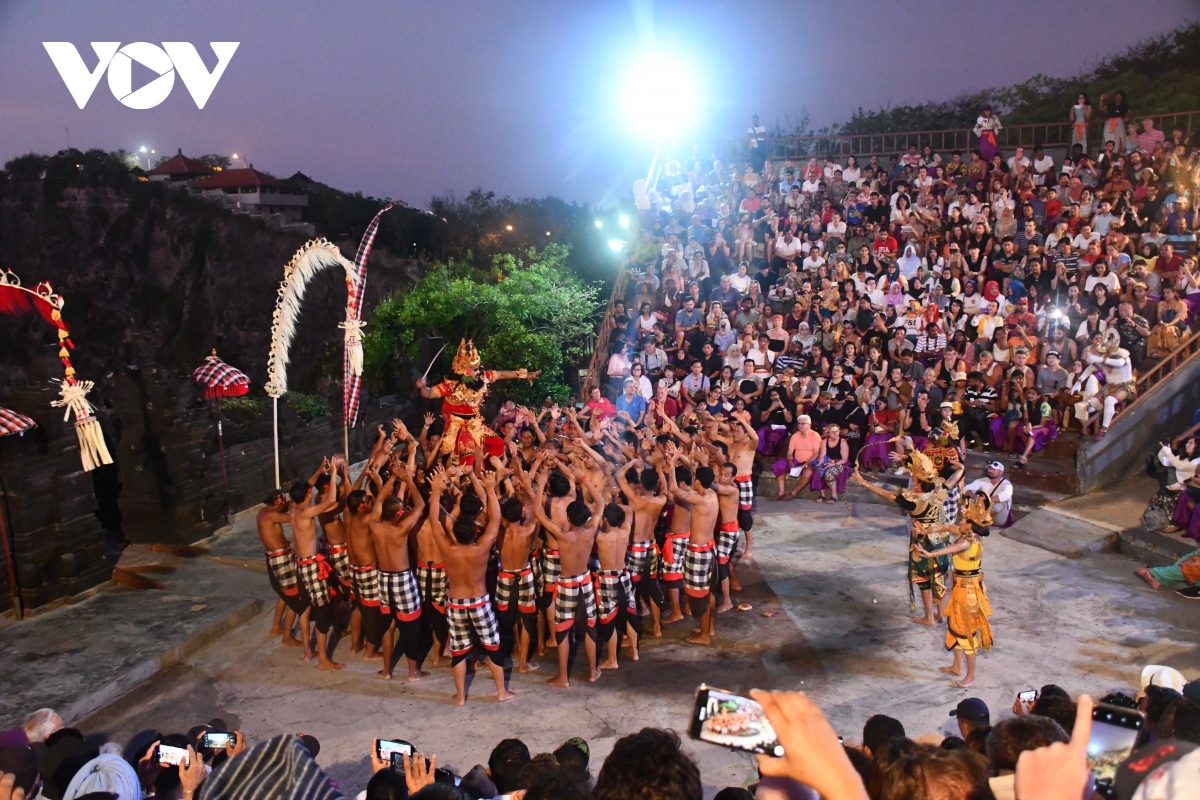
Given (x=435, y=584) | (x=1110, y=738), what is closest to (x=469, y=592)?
(x=435, y=584)

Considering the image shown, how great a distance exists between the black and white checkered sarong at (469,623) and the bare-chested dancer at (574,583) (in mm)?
541

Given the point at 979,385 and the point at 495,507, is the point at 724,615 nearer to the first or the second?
the point at 495,507

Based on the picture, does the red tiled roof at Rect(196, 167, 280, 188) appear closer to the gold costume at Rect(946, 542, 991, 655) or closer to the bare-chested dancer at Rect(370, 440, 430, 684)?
the bare-chested dancer at Rect(370, 440, 430, 684)

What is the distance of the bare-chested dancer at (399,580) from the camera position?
718 cm

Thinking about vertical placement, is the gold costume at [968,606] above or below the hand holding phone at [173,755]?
below

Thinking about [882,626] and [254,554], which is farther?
[254,554]

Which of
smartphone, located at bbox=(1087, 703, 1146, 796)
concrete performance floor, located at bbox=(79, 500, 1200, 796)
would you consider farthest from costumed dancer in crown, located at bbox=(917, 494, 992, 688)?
smartphone, located at bbox=(1087, 703, 1146, 796)

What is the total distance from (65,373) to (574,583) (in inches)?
212

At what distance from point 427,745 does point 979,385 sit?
9.12 metres

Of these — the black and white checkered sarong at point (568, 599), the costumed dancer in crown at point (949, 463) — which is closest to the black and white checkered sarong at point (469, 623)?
the black and white checkered sarong at point (568, 599)

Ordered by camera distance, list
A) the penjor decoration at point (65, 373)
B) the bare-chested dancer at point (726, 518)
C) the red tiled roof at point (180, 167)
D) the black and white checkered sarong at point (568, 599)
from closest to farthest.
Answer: the black and white checkered sarong at point (568, 599)
the penjor decoration at point (65, 373)
the bare-chested dancer at point (726, 518)
the red tiled roof at point (180, 167)

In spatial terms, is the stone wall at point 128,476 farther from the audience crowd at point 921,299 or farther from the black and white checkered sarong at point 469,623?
the audience crowd at point 921,299

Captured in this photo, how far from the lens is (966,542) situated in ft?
22.6

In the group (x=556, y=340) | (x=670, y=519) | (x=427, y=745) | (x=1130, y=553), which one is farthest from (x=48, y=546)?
(x=1130, y=553)
